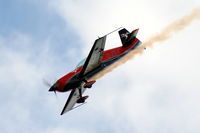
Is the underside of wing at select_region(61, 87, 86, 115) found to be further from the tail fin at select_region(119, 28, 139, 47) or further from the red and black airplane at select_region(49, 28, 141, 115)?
the tail fin at select_region(119, 28, 139, 47)

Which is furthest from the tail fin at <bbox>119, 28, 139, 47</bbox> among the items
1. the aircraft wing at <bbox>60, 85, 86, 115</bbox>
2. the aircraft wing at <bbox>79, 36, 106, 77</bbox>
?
the aircraft wing at <bbox>60, 85, 86, 115</bbox>

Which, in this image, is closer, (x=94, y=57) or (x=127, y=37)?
(x=94, y=57)

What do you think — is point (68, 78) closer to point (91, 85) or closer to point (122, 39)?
point (91, 85)

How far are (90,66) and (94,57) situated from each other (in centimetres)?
140

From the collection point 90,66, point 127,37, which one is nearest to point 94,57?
point 90,66

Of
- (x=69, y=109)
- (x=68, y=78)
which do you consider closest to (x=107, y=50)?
(x=68, y=78)

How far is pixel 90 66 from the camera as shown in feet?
143

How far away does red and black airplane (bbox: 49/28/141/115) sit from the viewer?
140ft

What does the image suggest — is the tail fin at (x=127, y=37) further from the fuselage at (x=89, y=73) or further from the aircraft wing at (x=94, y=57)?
the aircraft wing at (x=94, y=57)

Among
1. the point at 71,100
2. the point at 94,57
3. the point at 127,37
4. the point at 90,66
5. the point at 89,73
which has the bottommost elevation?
the point at 71,100

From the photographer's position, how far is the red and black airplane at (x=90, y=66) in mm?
42531

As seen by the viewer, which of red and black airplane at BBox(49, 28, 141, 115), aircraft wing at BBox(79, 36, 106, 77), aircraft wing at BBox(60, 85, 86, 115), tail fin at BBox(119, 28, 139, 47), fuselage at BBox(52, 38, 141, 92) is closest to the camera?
aircraft wing at BBox(79, 36, 106, 77)

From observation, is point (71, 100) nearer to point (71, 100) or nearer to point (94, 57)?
point (71, 100)

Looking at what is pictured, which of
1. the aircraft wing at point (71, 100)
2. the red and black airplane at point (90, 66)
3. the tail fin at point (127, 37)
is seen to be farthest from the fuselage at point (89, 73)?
the aircraft wing at point (71, 100)
